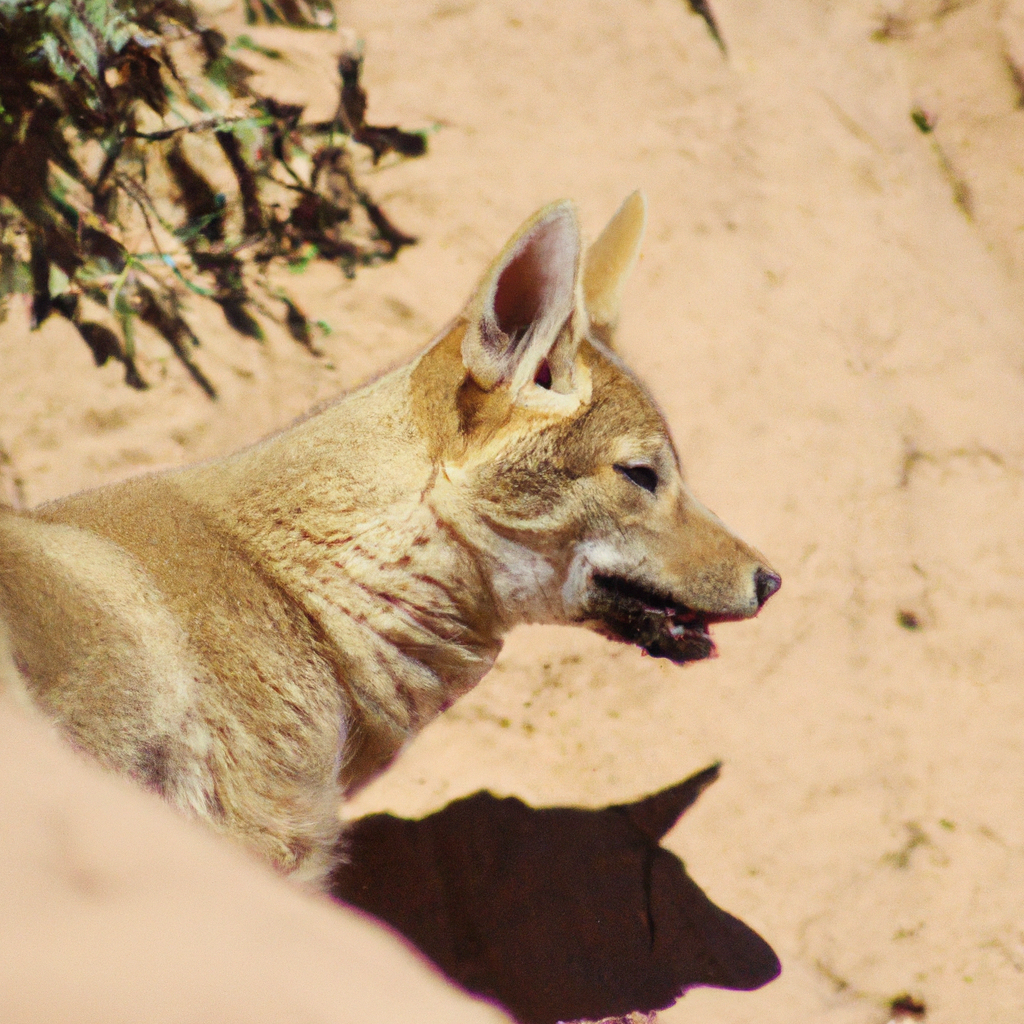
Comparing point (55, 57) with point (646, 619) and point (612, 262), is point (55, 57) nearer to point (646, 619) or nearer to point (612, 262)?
point (612, 262)

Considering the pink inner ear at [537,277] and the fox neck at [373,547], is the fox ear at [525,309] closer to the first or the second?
the pink inner ear at [537,277]

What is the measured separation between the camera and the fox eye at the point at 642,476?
8.09 feet

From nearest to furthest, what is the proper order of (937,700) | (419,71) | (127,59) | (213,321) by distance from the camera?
(937,700)
(127,59)
(213,321)
(419,71)

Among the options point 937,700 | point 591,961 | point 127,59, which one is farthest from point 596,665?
point 127,59

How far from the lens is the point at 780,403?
165 inches

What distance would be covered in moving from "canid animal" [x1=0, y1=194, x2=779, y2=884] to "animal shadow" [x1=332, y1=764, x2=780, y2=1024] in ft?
3.13

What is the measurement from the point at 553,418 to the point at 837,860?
236cm

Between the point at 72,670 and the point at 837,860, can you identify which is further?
the point at 837,860

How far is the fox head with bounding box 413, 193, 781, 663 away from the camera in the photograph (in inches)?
89.0

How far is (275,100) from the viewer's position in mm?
4402

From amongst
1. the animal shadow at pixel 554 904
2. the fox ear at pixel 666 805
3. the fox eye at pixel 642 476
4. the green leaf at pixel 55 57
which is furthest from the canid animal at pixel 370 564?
the green leaf at pixel 55 57

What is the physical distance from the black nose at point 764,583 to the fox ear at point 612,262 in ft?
3.29

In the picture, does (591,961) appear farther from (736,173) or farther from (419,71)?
(419,71)

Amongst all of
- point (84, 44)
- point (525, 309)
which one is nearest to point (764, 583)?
point (525, 309)
